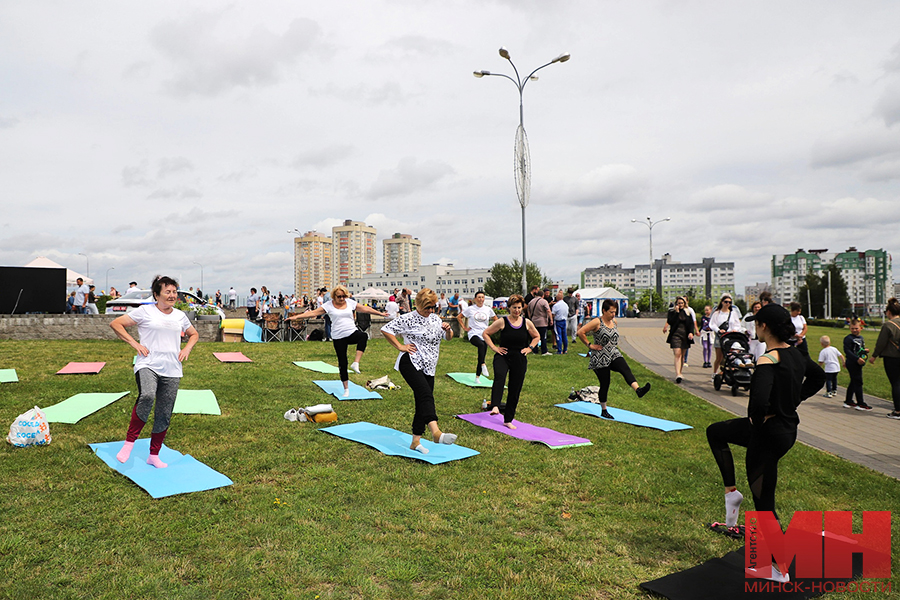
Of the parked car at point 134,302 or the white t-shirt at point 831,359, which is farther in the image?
the parked car at point 134,302

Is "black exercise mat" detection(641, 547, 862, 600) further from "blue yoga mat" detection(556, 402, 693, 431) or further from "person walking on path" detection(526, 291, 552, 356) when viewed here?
"person walking on path" detection(526, 291, 552, 356)

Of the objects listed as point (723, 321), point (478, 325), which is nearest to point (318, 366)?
point (478, 325)

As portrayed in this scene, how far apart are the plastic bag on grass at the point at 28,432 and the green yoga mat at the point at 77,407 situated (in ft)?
3.81

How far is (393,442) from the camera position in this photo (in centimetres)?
703

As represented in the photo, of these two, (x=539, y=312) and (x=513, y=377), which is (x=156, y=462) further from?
(x=539, y=312)

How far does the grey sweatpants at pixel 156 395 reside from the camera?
5598 millimetres

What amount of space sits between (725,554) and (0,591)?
487 cm

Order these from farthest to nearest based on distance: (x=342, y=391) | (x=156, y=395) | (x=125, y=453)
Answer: (x=342, y=391), (x=125, y=453), (x=156, y=395)

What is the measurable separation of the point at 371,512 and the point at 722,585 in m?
2.72

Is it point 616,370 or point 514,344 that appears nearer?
point 514,344

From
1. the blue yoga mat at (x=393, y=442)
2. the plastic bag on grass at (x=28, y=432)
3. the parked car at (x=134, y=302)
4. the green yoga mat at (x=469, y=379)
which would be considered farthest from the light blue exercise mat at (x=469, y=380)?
the parked car at (x=134, y=302)

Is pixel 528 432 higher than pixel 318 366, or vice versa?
pixel 318 366

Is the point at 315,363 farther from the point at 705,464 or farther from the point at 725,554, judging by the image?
the point at 725,554

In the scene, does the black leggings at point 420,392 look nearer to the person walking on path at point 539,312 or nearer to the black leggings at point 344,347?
the black leggings at point 344,347
